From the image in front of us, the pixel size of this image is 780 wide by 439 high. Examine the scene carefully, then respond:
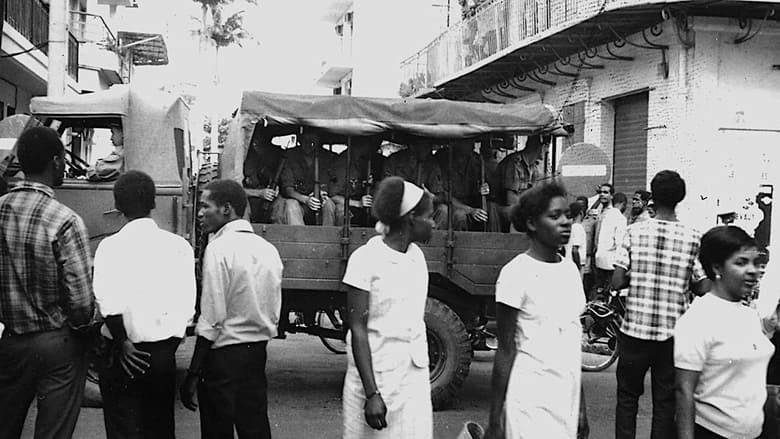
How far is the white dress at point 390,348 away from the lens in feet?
13.3

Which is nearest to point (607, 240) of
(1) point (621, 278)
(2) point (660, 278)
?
(1) point (621, 278)

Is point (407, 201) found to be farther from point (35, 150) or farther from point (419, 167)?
point (419, 167)

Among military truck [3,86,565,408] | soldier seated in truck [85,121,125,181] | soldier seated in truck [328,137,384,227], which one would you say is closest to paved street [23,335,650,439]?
military truck [3,86,565,408]

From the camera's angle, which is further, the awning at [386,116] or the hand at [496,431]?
the awning at [386,116]

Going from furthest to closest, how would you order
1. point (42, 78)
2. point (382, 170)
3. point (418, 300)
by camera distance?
point (42, 78)
point (382, 170)
point (418, 300)

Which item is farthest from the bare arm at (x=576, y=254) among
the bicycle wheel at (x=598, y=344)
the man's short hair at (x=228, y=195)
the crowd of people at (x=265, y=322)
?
the man's short hair at (x=228, y=195)

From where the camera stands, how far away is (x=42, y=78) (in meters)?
20.7

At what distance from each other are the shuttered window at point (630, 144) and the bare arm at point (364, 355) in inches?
462

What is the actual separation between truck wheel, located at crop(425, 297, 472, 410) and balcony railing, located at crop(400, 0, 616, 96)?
26.4 ft

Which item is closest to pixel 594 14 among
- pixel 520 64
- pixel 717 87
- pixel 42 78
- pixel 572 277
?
pixel 717 87

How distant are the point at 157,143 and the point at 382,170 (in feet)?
6.92

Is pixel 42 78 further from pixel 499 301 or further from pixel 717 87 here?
pixel 499 301

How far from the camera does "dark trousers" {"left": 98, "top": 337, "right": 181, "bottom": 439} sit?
457cm

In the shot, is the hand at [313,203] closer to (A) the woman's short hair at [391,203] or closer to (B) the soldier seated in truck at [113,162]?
(B) the soldier seated in truck at [113,162]
